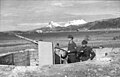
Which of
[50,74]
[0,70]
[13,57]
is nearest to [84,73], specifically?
[50,74]

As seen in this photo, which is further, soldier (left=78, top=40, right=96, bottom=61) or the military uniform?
the military uniform

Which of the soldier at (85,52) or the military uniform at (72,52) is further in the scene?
the military uniform at (72,52)

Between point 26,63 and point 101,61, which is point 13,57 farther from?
point 101,61

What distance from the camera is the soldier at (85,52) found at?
965 cm

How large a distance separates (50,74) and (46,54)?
3.62 ft

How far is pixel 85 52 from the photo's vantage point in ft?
32.1

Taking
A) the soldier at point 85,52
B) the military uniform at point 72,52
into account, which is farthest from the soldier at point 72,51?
the soldier at point 85,52

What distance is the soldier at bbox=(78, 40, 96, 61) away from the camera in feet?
31.7

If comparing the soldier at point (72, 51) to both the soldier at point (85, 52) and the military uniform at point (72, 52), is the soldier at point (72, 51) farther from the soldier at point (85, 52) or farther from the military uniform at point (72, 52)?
the soldier at point (85, 52)

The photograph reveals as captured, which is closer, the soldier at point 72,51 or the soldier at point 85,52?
the soldier at point 85,52

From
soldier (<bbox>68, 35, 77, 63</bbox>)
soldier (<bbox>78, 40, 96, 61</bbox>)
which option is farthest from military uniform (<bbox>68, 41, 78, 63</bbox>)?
soldier (<bbox>78, 40, 96, 61</bbox>)

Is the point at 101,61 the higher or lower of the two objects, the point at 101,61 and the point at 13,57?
the higher

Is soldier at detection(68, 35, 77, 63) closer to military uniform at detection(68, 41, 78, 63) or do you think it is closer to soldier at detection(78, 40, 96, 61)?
military uniform at detection(68, 41, 78, 63)

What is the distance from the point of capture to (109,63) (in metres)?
8.87
